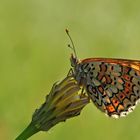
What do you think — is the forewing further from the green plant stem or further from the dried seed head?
the green plant stem

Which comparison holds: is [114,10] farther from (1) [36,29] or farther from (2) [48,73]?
(2) [48,73]

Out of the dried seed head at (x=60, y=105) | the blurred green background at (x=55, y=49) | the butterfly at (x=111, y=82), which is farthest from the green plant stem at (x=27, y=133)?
the blurred green background at (x=55, y=49)

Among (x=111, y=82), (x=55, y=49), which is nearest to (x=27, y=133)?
(x=111, y=82)

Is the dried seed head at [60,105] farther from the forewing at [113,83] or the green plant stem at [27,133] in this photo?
the forewing at [113,83]

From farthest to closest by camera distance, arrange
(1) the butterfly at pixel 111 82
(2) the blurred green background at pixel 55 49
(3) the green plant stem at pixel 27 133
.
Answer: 1. (2) the blurred green background at pixel 55 49
2. (1) the butterfly at pixel 111 82
3. (3) the green plant stem at pixel 27 133

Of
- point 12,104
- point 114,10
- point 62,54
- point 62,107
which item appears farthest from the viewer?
point 114,10

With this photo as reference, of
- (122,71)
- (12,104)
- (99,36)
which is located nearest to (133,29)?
(99,36)
